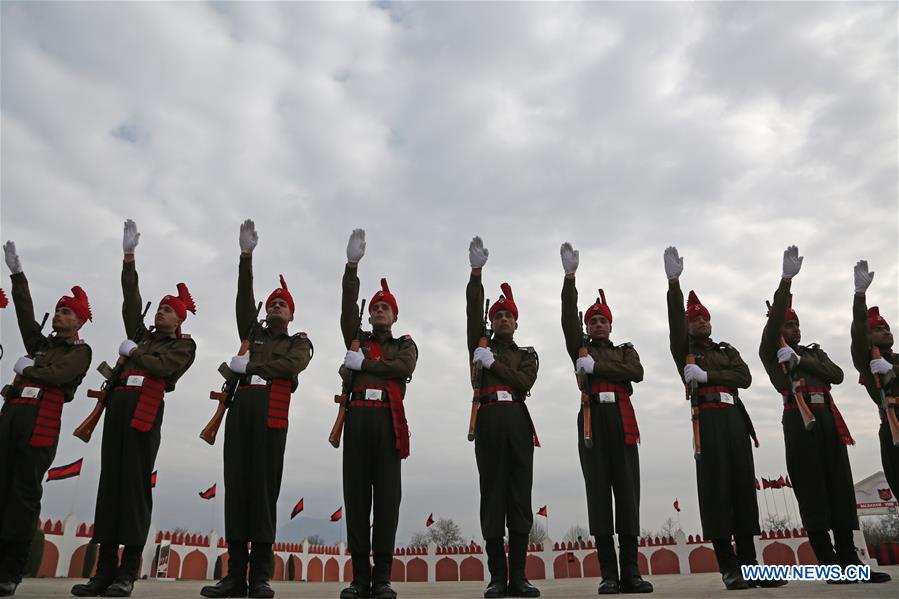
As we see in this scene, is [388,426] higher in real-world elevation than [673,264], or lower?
lower

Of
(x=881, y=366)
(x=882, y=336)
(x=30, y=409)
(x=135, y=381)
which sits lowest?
(x=30, y=409)

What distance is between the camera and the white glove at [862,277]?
287 inches

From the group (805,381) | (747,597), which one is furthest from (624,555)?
(805,381)

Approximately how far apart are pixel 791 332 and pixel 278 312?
5744 mm

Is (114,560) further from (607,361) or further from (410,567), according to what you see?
(410,567)

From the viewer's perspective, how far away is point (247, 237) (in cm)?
643

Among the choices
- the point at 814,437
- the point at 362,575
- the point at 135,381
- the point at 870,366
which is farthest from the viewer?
the point at 870,366

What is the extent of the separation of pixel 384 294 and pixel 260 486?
213 centimetres

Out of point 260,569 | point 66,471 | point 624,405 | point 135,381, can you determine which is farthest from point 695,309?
point 66,471

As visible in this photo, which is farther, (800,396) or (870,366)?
(870,366)

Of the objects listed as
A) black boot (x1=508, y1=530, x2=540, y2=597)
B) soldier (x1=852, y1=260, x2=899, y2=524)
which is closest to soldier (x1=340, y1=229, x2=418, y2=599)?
black boot (x1=508, y1=530, x2=540, y2=597)

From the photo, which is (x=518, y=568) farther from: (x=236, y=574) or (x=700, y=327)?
(x=700, y=327)

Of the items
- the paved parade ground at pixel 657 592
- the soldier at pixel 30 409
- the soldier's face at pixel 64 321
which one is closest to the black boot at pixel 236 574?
the paved parade ground at pixel 657 592

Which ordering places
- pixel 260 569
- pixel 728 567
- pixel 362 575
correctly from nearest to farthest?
1. pixel 362 575
2. pixel 260 569
3. pixel 728 567
